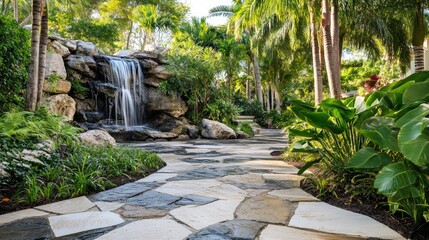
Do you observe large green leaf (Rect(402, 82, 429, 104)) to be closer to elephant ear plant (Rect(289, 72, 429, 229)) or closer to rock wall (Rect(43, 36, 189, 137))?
elephant ear plant (Rect(289, 72, 429, 229))

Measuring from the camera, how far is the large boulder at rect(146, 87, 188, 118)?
11312 mm

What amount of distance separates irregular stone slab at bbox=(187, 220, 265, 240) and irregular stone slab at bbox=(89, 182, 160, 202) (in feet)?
3.42

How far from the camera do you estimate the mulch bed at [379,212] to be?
5.62ft

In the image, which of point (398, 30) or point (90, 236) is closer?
point (90, 236)

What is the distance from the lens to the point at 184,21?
2394cm

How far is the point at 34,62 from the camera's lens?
15.3 ft

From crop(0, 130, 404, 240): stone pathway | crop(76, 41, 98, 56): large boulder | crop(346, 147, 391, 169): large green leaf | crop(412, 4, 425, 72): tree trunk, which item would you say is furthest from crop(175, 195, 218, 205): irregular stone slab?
crop(76, 41, 98, 56): large boulder

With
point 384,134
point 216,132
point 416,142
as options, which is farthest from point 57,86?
point 416,142

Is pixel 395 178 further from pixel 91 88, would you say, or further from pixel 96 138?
pixel 91 88

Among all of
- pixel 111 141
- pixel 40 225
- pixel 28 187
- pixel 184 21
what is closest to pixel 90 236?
pixel 40 225

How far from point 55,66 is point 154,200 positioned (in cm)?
806

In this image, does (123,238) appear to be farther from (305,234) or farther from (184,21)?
(184,21)

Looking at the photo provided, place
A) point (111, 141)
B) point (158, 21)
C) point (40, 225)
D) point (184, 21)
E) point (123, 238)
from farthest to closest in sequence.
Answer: point (184, 21), point (158, 21), point (111, 141), point (40, 225), point (123, 238)

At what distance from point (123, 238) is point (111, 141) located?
4.53m
